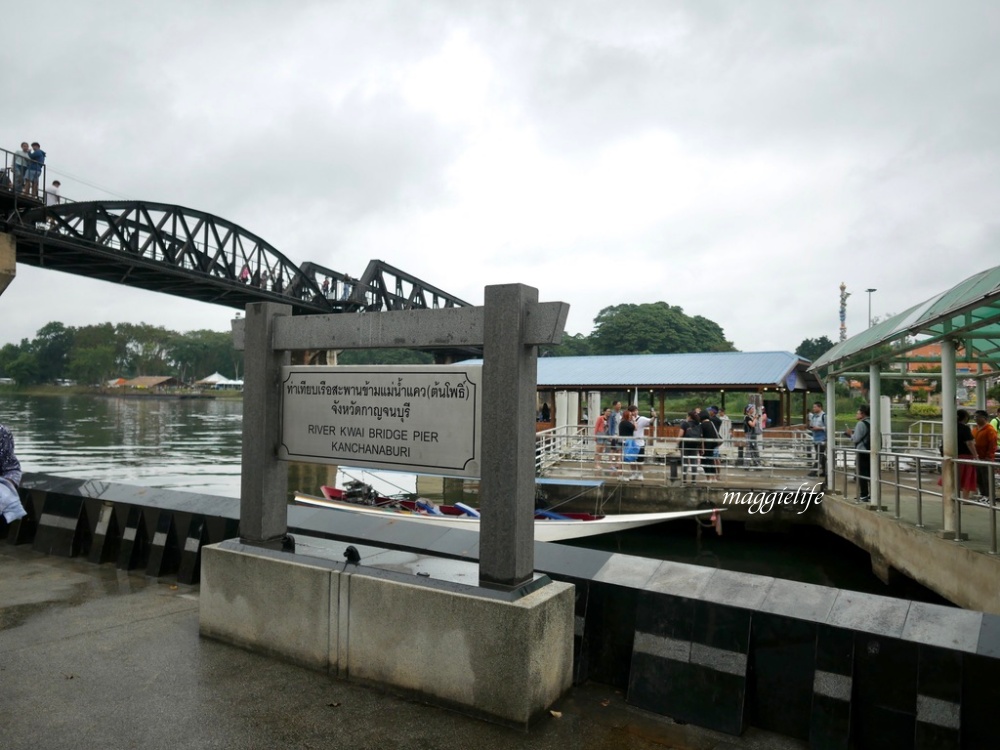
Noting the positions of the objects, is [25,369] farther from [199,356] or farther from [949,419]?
[949,419]

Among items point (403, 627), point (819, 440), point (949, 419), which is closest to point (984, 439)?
point (949, 419)

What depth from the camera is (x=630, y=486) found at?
17.8 m

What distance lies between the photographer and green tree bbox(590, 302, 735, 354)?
87.0 m

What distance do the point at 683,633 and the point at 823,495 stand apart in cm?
1295

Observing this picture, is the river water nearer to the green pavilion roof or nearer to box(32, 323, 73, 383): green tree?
the green pavilion roof

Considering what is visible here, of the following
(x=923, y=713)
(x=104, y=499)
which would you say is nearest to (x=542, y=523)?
(x=104, y=499)

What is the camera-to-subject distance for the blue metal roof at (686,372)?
937 inches

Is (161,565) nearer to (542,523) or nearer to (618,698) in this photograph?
(618,698)

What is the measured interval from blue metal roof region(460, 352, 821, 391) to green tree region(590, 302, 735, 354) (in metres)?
57.6

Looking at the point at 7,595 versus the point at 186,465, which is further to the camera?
the point at 186,465

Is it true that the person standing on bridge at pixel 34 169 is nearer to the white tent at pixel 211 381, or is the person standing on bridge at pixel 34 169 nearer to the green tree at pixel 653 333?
the green tree at pixel 653 333

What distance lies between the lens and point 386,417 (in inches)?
174

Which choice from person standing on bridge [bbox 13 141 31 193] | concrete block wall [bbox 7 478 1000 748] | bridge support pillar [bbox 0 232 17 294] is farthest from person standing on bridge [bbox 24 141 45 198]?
concrete block wall [bbox 7 478 1000 748]

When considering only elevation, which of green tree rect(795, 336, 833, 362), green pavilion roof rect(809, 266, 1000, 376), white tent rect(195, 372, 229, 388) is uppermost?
green tree rect(795, 336, 833, 362)
